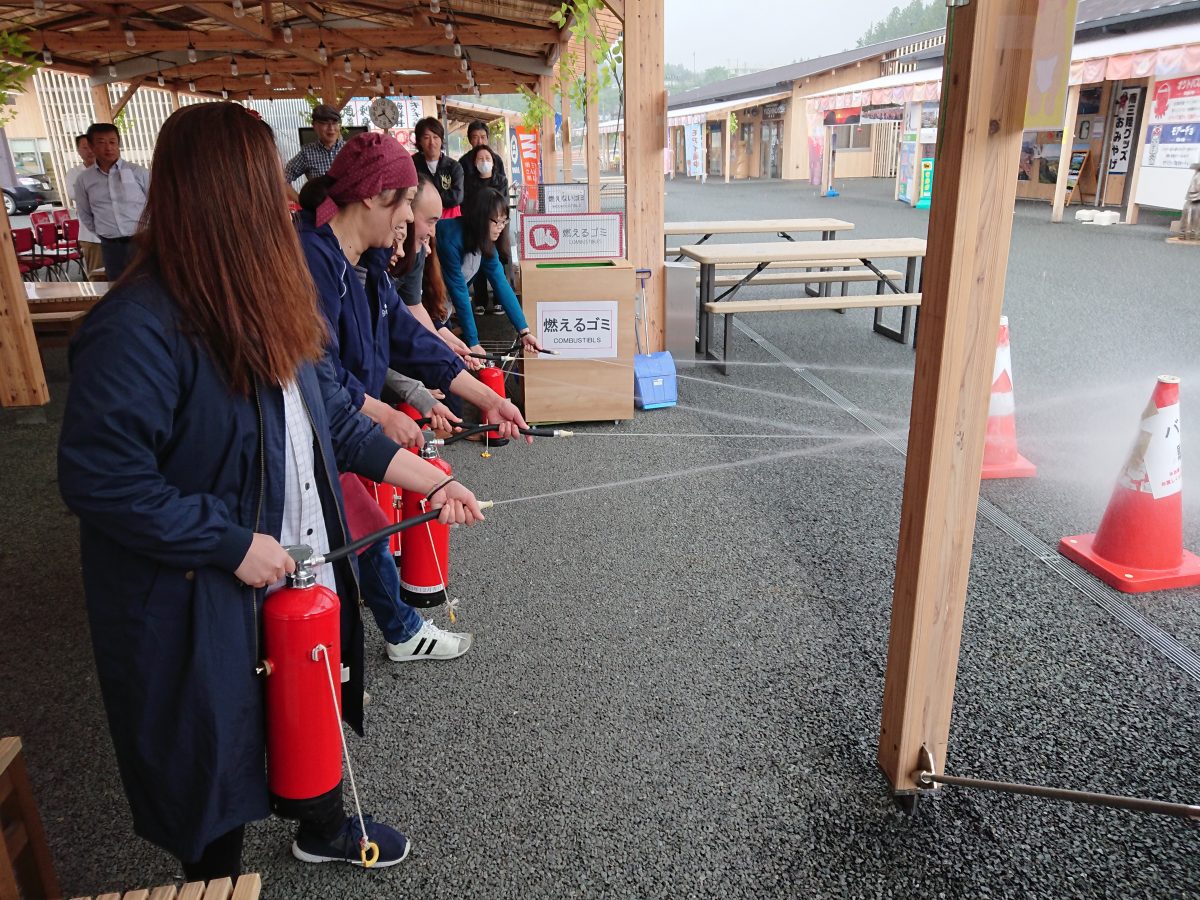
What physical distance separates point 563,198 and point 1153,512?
21.1 ft

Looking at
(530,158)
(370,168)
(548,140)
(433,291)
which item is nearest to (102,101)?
(548,140)

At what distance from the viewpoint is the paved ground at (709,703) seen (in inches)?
81.7

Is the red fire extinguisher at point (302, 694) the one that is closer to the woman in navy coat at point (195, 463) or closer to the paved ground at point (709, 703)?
the woman in navy coat at point (195, 463)

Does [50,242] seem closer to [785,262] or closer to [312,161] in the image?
[312,161]

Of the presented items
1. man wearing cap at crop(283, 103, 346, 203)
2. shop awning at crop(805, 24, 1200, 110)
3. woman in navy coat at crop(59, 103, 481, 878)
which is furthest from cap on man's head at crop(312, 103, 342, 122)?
shop awning at crop(805, 24, 1200, 110)

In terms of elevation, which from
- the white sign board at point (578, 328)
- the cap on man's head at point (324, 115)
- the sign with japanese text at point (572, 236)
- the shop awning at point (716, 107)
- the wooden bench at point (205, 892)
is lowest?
the wooden bench at point (205, 892)

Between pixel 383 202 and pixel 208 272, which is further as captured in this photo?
pixel 383 202

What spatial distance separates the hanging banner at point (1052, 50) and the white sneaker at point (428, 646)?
2.36 m

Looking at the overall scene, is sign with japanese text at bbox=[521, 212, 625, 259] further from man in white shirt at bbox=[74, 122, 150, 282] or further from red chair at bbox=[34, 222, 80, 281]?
red chair at bbox=[34, 222, 80, 281]

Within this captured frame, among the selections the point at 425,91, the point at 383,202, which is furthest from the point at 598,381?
the point at 425,91

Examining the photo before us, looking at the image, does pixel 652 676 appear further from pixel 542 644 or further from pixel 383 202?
pixel 383 202

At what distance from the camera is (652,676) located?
9.34ft

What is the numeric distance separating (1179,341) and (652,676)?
6.47 m

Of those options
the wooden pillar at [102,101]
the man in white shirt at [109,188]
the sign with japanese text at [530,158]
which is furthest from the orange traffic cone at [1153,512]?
the wooden pillar at [102,101]
